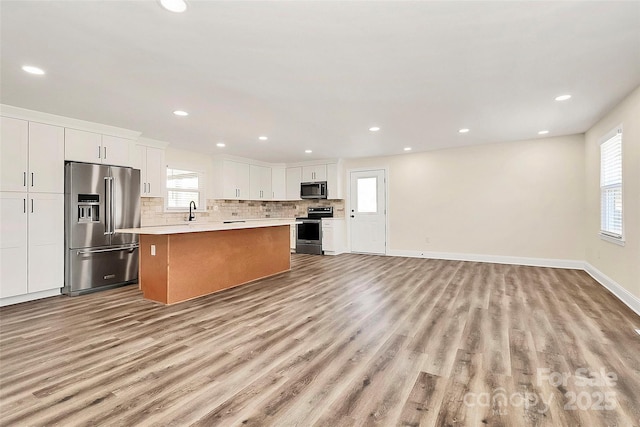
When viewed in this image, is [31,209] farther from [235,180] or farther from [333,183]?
[333,183]

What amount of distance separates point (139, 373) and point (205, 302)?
160 centimetres

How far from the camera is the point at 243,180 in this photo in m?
7.33

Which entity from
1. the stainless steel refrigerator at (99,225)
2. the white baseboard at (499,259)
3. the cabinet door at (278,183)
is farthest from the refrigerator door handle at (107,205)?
the white baseboard at (499,259)

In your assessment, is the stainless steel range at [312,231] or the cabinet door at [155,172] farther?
the stainless steel range at [312,231]

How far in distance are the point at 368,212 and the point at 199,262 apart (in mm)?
4591

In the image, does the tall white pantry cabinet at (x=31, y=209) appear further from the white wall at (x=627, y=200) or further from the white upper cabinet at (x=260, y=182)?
the white wall at (x=627, y=200)

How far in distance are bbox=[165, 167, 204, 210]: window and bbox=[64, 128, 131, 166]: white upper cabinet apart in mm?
1293

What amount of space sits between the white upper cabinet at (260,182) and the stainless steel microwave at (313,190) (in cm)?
91

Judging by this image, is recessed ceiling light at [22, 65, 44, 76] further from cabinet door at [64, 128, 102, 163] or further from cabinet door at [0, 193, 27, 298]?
cabinet door at [0, 193, 27, 298]

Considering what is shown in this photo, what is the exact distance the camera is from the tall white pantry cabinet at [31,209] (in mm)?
3621

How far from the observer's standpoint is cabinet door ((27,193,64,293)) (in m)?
3.82

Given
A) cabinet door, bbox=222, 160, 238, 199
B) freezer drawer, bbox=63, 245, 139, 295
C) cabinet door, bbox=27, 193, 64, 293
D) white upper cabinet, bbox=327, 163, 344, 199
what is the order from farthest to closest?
white upper cabinet, bbox=327, 163, 344, 199, cabinet door, bbox=222, 160, 238, 199, freezer drawer, bbox=63, 245, 139, 295, cabinet door, bbox=27, 193, 64, 293

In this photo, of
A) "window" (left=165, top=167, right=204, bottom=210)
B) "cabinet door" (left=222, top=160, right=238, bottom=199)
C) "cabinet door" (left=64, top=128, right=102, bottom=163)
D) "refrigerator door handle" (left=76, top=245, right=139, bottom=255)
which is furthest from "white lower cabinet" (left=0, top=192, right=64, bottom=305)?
"cabinet door" (left=222, top=160, right=238, bottom=199)

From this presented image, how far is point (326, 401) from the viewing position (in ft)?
5.89
